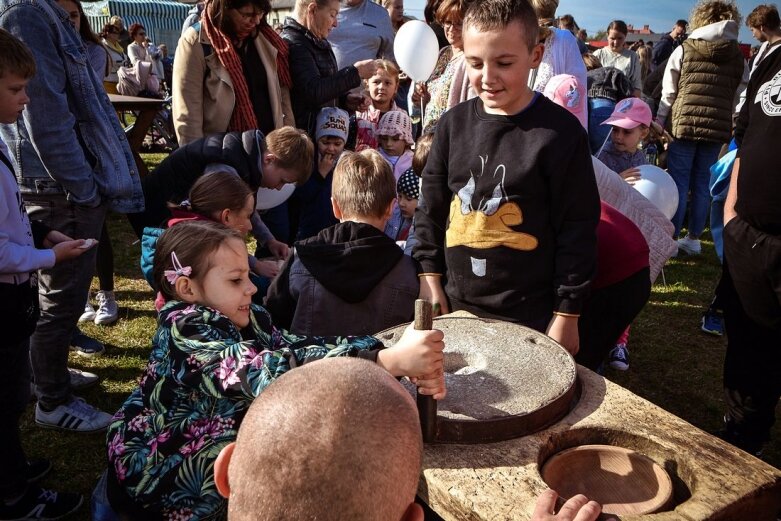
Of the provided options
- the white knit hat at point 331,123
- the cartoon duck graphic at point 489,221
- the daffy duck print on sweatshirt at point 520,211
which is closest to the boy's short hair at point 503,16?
the daffy duck print on sweatshirt at point 520,211

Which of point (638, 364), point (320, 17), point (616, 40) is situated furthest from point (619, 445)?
point (616, 40)

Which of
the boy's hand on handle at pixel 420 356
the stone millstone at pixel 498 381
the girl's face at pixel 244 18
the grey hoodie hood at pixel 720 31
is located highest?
the grey hoodie hood at pixel 720 31

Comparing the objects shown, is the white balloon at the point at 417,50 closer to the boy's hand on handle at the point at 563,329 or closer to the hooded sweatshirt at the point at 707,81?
the hooded sweatshirt at the point at 707,81

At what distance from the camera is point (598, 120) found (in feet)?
19.9

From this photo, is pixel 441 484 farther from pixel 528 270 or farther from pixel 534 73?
pixel 534 73

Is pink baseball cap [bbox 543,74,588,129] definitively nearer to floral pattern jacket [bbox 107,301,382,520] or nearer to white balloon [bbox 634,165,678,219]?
white balloon [bbox 634,165,678,219]

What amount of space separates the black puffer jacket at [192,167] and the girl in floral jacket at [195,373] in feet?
4.80

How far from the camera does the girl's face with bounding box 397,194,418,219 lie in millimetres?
3779

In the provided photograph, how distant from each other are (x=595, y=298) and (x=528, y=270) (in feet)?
1.32

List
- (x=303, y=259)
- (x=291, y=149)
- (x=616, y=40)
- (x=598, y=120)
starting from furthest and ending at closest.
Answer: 1. (x=616, y=40)
2. (x=598, y=120)
3. (x=291, y=149)
4. (x=303, y=259)

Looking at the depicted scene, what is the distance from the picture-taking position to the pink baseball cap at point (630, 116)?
4.38 metres

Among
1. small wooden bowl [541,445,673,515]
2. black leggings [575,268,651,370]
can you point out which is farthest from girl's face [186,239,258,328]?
black leggings [575,268,651,370]

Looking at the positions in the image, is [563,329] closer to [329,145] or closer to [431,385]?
[431,385]

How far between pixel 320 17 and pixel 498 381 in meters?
3.54
